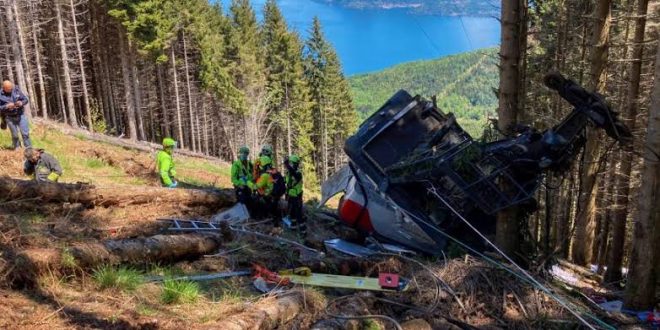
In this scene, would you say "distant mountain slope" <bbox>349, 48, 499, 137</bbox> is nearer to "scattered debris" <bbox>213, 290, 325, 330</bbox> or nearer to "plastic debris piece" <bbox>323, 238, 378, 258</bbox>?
"plastic debris piece" <bbox>323, 238, 378, 258</bbox>

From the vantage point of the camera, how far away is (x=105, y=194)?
29.8 feet

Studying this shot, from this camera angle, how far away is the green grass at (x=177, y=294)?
201 inches

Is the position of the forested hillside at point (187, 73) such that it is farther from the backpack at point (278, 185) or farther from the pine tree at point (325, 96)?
the backpack at point (278, 185)

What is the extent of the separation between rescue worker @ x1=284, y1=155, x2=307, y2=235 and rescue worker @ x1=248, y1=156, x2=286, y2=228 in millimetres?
203

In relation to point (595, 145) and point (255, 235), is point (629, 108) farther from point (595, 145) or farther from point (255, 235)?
point (255, 235)

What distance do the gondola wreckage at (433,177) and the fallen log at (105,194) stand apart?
754mm

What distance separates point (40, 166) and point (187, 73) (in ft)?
113

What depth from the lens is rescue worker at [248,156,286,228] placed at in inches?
406

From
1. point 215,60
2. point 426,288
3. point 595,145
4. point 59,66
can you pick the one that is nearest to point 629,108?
point 595,145

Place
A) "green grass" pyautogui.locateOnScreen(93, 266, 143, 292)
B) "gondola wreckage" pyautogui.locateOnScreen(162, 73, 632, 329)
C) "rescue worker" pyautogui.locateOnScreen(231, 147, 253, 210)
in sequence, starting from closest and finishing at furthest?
"green grass" pyautogui.locateOnScreen(93, 266, 143, 292), "gondola wreckage" pyautogui.locateOnScreen(162, 73, 632, 329), "rescue worker" pyautogui.locateOnScreen(231, 147, 253, 210)

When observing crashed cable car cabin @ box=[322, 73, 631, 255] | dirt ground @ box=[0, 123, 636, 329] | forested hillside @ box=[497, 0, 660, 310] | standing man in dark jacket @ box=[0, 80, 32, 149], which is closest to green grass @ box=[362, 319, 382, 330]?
dirt ground @ box=[0, 123, 636, 329]

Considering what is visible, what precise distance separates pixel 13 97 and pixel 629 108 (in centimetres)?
1484

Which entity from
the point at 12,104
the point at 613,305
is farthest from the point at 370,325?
the point at 12,104

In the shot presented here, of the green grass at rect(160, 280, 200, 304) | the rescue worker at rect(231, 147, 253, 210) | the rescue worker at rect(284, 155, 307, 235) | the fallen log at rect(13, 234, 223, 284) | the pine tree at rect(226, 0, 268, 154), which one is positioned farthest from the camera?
the pine tree at rect(226, 0, 268, 154)
